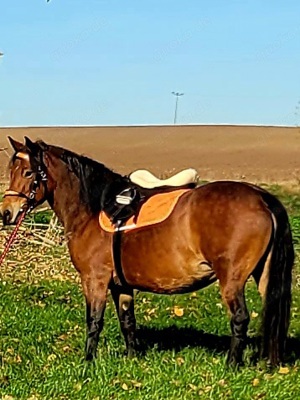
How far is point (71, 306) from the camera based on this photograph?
9672 mm

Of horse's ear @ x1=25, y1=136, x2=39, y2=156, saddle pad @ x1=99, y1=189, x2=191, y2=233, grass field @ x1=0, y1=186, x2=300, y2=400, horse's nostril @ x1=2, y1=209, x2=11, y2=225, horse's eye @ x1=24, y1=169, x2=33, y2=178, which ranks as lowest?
grass field @ x1=0, y1=186, x2=300, y2=400

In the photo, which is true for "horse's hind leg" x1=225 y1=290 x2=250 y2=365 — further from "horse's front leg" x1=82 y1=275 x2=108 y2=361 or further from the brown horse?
"horse's front leg" x1=82 y1=275 x2=108 y2=361

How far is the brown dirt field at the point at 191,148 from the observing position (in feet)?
115

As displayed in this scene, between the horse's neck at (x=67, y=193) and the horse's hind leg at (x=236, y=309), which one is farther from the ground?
the horse's neck at (x=67, y=193)

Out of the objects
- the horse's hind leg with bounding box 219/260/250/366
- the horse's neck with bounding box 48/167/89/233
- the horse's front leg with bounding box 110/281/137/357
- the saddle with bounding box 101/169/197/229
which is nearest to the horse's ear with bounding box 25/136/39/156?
the horse's neck with bounding box 48/167/89/233

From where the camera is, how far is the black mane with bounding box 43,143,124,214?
23.4 ft

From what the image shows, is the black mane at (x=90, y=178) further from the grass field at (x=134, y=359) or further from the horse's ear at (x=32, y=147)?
the grass field at (x=134, y=359)

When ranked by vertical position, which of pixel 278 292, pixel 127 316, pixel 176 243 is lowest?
pixel 127 316

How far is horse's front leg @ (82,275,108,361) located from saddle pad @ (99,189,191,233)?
0.46 m

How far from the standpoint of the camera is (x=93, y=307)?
6980mm

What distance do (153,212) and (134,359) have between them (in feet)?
4.20

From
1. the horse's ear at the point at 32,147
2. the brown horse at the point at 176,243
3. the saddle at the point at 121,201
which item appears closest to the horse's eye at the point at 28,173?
the brown horse at the point at 176,243

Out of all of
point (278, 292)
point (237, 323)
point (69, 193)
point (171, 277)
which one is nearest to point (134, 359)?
point (171, 277)

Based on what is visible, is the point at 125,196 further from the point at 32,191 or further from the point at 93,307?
the point at 93,307
